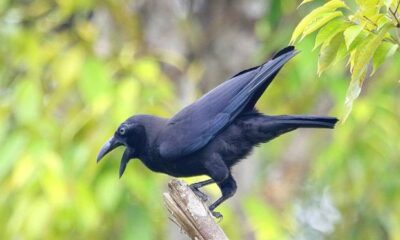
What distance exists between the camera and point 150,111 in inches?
255

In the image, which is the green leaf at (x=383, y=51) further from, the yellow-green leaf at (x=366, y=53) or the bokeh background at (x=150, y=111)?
the bokeh background at (x=150, y=111)

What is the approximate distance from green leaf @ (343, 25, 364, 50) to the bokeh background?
10.1ft

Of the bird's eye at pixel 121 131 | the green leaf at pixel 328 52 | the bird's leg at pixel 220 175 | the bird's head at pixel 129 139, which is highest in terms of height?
the green leaf at pixel 328 52

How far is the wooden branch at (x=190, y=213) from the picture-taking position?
12.3ft

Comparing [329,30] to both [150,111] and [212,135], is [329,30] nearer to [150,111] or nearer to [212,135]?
[212,135]

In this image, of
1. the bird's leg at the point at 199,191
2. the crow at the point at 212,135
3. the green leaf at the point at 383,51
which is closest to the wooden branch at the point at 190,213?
the bird's leg at the point at 199,191

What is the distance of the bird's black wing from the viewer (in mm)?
4434

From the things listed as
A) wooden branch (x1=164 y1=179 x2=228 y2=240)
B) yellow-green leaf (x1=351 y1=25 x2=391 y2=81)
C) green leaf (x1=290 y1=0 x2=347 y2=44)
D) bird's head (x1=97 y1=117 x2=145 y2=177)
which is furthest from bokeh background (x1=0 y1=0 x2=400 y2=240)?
yellow-green leaf (x1=351 y1=25 x2=391 y2=81)

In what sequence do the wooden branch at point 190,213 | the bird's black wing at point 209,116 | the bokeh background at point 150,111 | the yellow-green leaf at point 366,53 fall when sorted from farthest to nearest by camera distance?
the bokeh background at point 150,111
the bird's black wing at point 209,116
the wooden branch at point 190,213
the yellow-green leaf at point 366,53

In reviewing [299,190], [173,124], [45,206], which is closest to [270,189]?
[299,190]

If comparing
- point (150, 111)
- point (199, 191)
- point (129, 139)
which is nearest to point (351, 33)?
point (199, 191)

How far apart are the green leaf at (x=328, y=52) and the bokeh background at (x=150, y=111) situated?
2.87 m

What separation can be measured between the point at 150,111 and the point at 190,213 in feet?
8.87

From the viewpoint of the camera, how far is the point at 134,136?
4.55 m
